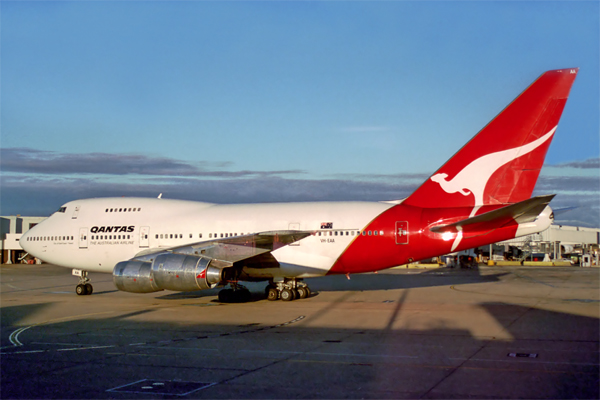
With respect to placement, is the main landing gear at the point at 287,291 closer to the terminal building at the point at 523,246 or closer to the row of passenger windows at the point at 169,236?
the row of passenger windows at the point at 169,236

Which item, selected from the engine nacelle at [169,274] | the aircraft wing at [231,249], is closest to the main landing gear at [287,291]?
the aircraft wing at [231,249]

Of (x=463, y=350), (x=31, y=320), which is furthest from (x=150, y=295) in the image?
(x=463, y=350)

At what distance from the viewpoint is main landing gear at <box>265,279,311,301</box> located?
20.3m

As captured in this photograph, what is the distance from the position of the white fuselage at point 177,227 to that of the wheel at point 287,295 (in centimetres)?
84

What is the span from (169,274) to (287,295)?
5063 mm

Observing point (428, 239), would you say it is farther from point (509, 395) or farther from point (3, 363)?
point (3, 363)

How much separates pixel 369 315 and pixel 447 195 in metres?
5.49

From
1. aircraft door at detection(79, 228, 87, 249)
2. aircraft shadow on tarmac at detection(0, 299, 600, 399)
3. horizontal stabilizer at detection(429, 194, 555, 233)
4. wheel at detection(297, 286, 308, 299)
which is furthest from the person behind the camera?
aircraft door at detection(79, 228, 87, 249)

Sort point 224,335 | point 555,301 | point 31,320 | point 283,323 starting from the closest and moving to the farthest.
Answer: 1. point 224,335
2. point 283,323
3. point 31,320
4. point 555,301

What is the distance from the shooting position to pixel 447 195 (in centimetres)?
1833

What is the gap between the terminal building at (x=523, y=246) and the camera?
5799cm

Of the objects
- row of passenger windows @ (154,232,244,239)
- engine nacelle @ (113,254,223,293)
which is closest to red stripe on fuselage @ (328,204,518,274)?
row of passenger windows @ (154,232,244,239)

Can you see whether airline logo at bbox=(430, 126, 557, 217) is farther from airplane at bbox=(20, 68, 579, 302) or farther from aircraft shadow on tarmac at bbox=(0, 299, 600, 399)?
aircraft shadow on tarmac at bbox=(0, 299, 600, 399)

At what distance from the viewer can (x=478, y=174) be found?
17922mm
